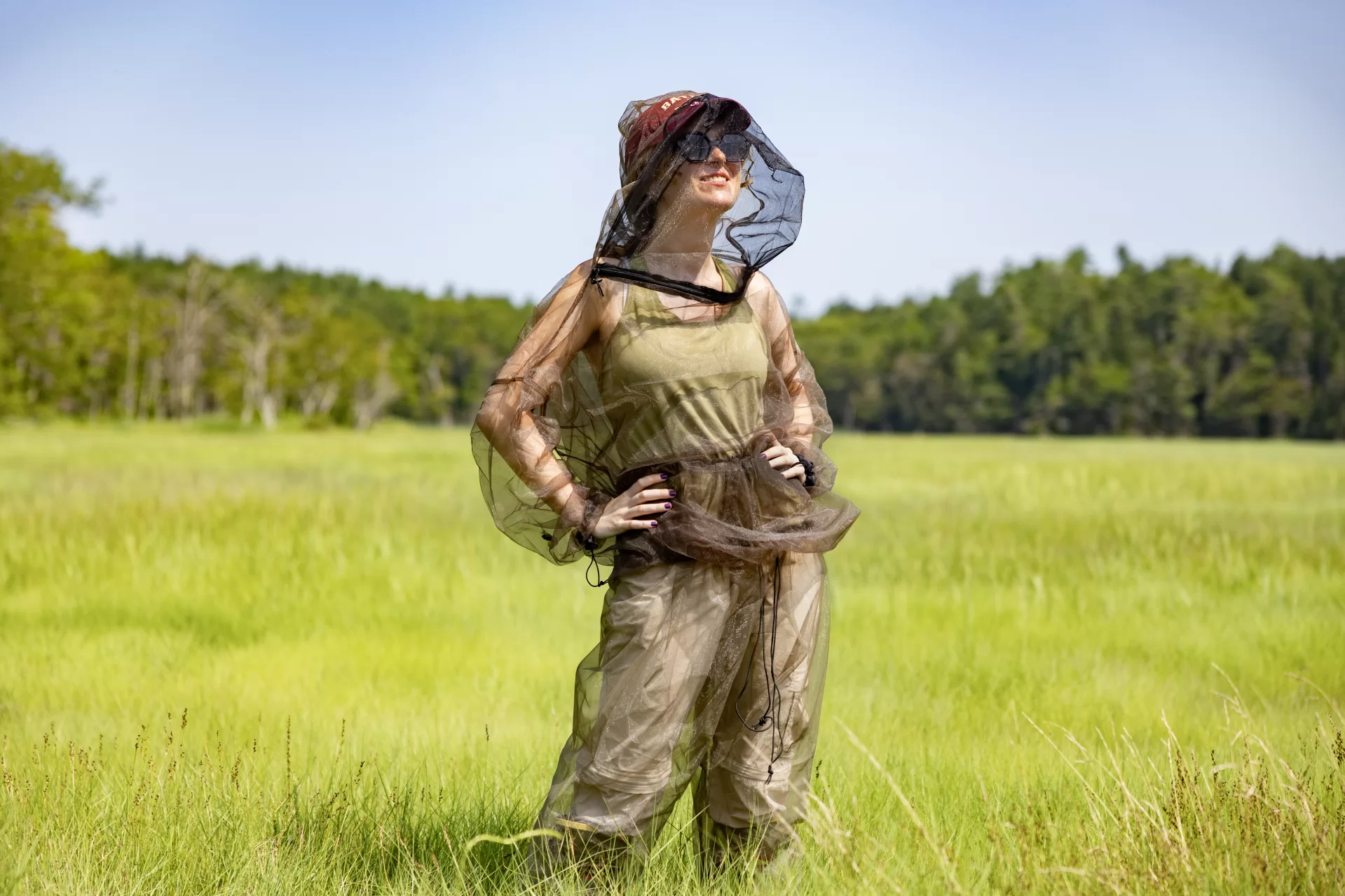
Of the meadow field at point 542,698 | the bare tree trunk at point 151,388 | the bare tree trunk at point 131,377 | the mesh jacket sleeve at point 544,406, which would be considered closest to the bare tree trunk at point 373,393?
the bare tree trunk at point 151,388

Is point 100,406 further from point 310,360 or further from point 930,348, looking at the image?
point 930,348

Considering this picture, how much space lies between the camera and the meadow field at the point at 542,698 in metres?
3.09

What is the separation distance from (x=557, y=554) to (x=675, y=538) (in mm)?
453

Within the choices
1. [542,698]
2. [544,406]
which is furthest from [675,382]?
[542,698]

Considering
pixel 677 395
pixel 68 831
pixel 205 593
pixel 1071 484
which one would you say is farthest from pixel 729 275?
pixel 1071 484

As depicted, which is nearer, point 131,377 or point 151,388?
point 131,377

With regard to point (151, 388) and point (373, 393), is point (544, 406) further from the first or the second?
point (373, 393)

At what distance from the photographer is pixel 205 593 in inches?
320

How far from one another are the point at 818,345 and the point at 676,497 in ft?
443

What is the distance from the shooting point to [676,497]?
2918 mm

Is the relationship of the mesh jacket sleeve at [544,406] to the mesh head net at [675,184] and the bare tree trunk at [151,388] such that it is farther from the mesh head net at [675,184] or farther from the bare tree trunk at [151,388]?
the bare tree trunk at [151,388]

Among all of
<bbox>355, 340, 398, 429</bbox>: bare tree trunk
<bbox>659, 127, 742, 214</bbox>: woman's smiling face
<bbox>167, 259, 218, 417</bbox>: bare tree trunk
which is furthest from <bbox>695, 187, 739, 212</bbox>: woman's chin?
<bbox>355, 340, 398, 429</bbox>: bare tree trunk

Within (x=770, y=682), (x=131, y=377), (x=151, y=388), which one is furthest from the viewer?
(x=151, y=388)

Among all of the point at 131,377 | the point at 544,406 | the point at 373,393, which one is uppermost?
the point at 544,406
